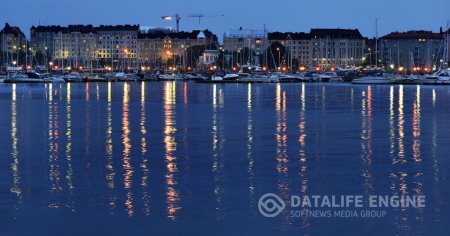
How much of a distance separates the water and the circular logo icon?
0.34 ft

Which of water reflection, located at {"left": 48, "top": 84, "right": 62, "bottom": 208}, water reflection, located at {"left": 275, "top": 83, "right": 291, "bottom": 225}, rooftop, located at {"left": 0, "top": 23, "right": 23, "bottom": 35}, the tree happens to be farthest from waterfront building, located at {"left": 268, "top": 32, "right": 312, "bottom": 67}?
water reflection, located at {"left": 48, "top": 84, "right": 62, "bottom": 208}

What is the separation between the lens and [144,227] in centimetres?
990

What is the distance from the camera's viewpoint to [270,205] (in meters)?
11.1

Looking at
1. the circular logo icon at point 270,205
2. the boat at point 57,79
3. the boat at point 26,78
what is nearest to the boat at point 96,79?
the boat at point 57,79

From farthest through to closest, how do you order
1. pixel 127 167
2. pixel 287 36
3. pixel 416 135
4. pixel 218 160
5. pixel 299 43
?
1. pixel 299 43
2. pixel 287 36
3. pixel 416 135
4. pixel 218 160
5. pixel 127 167

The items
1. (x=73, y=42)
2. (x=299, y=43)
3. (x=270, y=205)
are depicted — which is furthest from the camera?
(x=73, y=42)

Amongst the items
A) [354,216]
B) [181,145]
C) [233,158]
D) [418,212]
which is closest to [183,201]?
[354,216]

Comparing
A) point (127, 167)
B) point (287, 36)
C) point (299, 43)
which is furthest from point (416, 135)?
point (299, 43)

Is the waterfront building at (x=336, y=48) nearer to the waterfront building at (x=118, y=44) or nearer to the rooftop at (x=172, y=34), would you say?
the rooftop at (x=172, y=34)

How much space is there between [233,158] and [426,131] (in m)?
8.30

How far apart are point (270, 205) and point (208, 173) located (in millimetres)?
3064

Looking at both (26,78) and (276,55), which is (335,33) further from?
(26,78)

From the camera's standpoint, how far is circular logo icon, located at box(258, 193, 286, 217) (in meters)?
10.7

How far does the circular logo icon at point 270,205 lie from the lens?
35.1 feet
